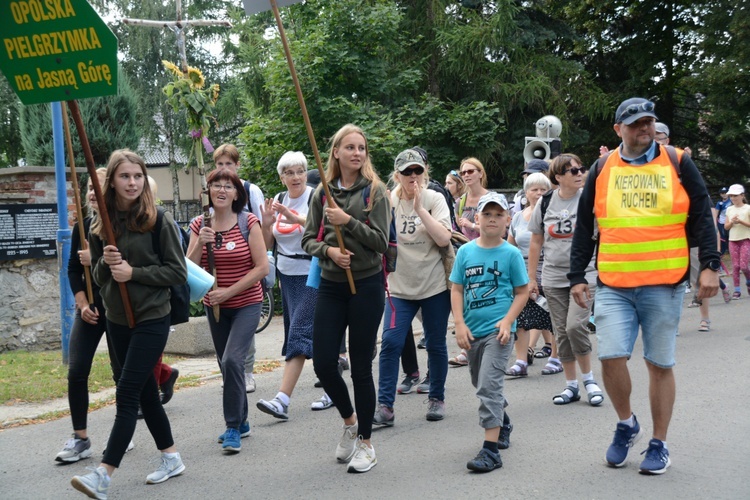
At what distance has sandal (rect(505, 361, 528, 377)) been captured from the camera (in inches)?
327

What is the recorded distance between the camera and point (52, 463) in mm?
5863

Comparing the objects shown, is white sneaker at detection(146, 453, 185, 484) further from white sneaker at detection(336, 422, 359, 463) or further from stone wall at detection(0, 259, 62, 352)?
stone wall at detection(0, 259, 62, 352)

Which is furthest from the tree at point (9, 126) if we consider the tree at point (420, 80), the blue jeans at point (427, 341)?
the blue jeans at point (427, 341)

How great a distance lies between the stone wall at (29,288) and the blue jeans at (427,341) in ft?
18.0

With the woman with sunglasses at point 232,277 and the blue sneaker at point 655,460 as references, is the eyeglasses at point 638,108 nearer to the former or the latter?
the blue sneaker at point 655,460

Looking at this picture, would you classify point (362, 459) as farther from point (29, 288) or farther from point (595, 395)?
point (29, 288)

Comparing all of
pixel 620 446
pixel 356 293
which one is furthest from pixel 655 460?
pixel 356 293

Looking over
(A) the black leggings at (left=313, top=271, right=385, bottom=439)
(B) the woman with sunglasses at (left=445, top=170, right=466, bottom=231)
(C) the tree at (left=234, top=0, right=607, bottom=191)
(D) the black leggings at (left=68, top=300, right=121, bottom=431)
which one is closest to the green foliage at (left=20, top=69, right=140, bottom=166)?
(C) the tree at (left=234, top=0, right=607, bottom=191)

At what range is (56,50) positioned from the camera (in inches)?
190

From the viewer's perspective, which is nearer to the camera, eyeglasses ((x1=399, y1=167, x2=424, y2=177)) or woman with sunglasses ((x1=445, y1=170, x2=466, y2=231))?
eyeglasses ((x1=399, y1=167, x2=424, y2=177))

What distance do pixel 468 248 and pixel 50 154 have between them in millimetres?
13973

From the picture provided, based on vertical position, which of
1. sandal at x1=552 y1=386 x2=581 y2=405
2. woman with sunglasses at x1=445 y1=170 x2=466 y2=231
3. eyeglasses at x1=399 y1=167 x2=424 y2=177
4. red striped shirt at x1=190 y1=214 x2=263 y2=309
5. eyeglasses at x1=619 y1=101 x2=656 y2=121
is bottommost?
sandal at x1=552 y1=386 x2=581 y2=405

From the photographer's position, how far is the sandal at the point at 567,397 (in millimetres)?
7082

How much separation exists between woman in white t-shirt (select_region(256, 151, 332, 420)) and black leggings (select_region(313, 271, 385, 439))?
4.72ft
